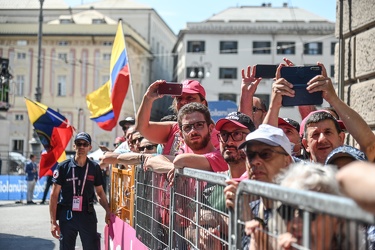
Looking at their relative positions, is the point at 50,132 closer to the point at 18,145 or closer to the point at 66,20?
the point at 18,145

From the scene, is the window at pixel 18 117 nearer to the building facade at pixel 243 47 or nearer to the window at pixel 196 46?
the building facade at pixel 243 47

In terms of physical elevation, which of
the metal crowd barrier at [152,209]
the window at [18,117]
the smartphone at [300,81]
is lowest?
the metal crowd barrier at [152,209]

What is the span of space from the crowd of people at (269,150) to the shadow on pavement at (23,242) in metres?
5.10

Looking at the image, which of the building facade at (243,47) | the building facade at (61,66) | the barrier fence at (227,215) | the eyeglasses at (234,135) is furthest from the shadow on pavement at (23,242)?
the building facade at (243,47)

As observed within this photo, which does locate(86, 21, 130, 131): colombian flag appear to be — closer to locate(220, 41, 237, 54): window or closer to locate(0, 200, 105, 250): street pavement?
locate(0, 200, 105, 250): street pavement

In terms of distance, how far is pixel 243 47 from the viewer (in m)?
65.2

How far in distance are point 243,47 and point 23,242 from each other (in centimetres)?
5511

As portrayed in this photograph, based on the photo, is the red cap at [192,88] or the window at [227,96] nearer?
the red cap at [192,88]

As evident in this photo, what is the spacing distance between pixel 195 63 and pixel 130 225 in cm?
5842

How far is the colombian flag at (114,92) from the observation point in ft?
37.0

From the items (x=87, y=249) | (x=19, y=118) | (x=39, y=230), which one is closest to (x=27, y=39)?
(x=19, y=118)

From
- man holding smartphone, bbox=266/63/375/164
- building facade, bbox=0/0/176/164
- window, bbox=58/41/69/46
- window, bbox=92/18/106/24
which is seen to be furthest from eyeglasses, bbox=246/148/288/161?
window, bbox=92/18/106/24

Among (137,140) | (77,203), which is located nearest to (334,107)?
(137,140)

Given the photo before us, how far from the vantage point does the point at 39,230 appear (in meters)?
13.6
